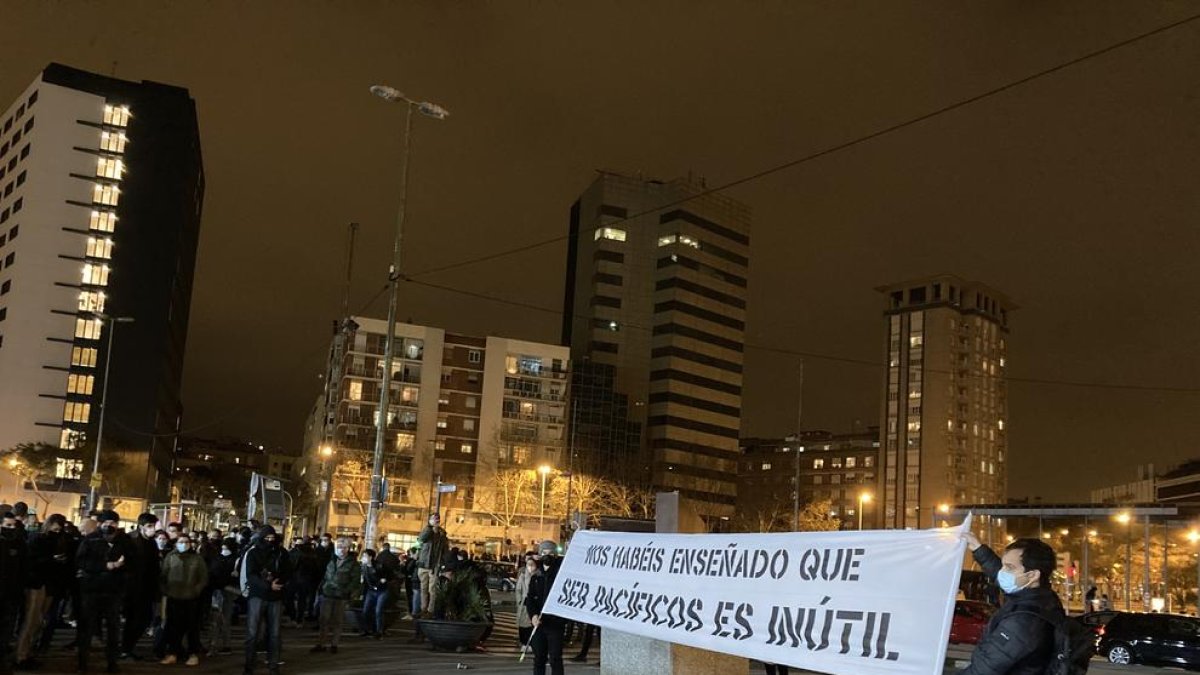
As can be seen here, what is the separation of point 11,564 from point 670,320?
434 feet

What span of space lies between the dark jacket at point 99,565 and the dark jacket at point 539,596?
5005 millimetres

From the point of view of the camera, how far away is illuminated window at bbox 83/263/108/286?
9762cm

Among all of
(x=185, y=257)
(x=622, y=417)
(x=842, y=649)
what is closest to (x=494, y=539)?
(x=622, y=417)

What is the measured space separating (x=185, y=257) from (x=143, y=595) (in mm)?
107984

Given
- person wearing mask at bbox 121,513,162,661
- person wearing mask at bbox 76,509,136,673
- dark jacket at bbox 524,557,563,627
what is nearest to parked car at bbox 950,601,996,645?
dark jacket at bbox 524,557,563,627

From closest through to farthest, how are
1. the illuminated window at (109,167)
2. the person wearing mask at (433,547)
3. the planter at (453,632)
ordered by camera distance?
the planter at (453,632)
the person wearing mask at (433,547)
the illuminated window at (109,167)

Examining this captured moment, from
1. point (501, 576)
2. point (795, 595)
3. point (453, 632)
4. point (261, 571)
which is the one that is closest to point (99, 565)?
point (261, 571)

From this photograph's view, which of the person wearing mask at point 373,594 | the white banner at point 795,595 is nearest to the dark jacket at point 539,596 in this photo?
the white banner at point 795,595

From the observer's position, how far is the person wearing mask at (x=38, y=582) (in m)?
13.0

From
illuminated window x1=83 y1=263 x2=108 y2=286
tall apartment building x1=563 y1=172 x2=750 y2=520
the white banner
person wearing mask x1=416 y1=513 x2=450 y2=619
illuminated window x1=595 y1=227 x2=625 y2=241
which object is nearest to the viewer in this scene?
the white banner

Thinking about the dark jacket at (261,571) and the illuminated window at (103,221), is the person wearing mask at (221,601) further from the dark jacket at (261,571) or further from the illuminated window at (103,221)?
the illuminated window at (103,221)

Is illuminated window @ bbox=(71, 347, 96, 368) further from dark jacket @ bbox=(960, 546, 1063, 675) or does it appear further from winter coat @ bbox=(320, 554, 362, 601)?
dark jacket @ bbox=(960, 546, 1063, 675)

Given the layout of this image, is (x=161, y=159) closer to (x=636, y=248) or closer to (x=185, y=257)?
(x=185, y=257)

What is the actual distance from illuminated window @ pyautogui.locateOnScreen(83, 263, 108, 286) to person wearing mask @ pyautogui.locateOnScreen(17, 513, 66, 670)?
92348 mm
